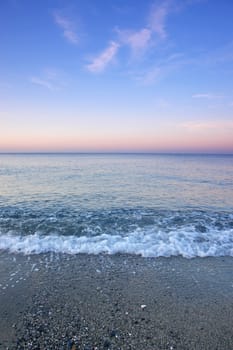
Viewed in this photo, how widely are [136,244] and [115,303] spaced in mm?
→ 3666

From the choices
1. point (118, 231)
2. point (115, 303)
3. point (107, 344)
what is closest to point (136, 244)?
point (118, 231)

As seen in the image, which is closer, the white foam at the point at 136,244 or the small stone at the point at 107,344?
the small stone at the point at 107,344

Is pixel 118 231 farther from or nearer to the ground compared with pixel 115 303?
nearer to the ground

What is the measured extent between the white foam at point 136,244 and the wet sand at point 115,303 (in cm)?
58

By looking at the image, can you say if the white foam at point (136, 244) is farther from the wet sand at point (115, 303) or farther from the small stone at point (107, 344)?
the small stone at point (107, 344)

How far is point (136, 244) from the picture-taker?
8562mm

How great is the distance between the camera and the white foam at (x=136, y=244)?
7926mm

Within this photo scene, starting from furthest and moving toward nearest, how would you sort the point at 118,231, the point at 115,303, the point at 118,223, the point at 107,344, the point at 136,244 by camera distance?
1. the point at 118,223
2. the point at 118,231
3. the point at 136,244
4. the point at 115,303
5. the point at 107,344

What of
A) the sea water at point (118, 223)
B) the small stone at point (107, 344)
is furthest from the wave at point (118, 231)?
the small stone at point (107, 344)

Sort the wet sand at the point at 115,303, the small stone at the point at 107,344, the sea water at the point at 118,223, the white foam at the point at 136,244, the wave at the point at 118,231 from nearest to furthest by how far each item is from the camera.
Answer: the small stone at the point at 107,344
the wet sand at the point at 115,303
the white foam at the point at 136,244
the wave at the point at 118,231
the sea water at the point at 118,223

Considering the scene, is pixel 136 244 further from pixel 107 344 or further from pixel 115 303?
pixel 107 344

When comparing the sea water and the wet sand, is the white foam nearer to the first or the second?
the sea water

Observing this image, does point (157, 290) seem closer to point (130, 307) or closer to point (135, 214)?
point (130, 307)

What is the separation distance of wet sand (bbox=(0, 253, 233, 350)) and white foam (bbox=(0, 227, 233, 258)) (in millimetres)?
584
